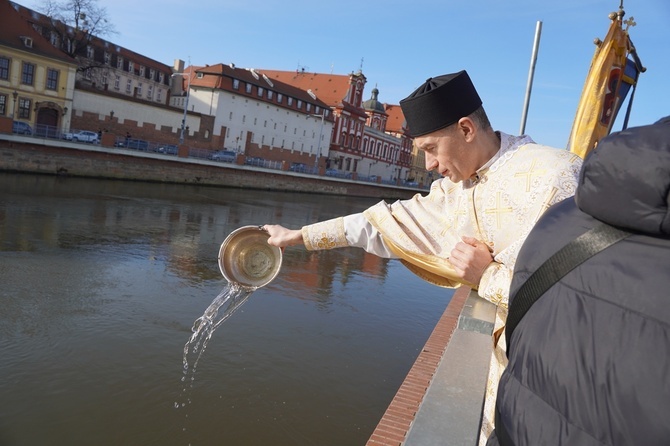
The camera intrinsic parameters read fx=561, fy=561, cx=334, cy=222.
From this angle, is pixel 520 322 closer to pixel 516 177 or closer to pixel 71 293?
pixel 516 177

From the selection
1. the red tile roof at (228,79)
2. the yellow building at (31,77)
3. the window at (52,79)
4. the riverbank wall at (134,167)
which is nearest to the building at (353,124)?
the red tile roof at (228,79)

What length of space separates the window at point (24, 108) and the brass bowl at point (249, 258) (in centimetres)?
3879

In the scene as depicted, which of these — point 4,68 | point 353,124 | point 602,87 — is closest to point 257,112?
point 353,124

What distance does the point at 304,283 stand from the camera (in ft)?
39.6

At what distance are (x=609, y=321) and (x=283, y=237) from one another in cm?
241

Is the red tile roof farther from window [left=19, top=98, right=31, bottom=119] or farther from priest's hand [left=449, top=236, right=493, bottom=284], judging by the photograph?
priest's hand [left=449, top=236, right=493, bottom=284]

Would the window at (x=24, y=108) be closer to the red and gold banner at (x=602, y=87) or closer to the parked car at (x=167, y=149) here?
the parked car at (x=167, y=149)

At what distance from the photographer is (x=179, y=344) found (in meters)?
7.56

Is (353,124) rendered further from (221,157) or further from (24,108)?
(24,108)

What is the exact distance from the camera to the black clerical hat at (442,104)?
8.29ft

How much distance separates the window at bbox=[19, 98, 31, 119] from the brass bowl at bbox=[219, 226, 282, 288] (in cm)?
3879

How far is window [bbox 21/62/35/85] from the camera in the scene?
3609cm

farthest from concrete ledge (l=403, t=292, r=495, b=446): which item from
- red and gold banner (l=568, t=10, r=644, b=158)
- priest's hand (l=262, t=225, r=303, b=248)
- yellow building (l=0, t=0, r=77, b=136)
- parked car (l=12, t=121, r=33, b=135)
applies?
yellow building (l=0, t=0, r=77, b=136)

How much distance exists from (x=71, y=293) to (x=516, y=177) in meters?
8.56
